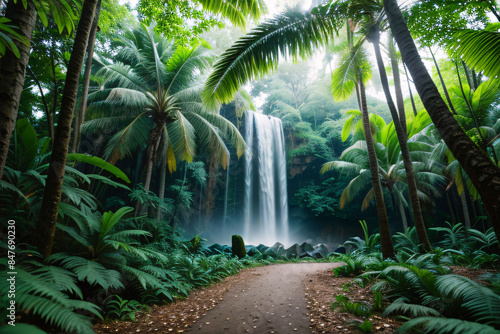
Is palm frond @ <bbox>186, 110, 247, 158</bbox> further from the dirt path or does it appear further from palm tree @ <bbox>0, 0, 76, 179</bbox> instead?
palm tree @ <bbox>0, 0, 76, 179</bbox>

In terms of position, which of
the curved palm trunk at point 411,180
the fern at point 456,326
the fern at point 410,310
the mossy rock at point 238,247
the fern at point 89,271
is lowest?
the mossy rock at point 238,247

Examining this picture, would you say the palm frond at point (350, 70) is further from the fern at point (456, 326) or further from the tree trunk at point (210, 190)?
the tree trunk at point (210, 190)

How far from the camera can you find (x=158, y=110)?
31.4 feet

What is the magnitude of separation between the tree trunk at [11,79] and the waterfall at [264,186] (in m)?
14.1

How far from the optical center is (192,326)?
2957 millimetres

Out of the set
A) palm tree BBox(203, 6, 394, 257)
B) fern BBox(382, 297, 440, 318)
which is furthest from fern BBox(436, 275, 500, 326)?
palm tree BBox(203, 6, 394, 257)

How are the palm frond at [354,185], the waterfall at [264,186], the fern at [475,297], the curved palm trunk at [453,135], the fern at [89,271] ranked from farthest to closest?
the waterfall at [264,186], the palm frond at [354,185], the fern at [89,271], the curved palm trunk at [453,135], the fern at [475,297]

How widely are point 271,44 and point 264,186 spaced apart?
13.5 m

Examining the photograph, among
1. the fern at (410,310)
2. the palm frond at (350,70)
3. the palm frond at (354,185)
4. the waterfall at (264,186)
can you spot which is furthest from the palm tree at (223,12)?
the waterfall at (264,186)

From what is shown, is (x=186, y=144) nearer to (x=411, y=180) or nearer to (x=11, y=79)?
(x=11, y=79)

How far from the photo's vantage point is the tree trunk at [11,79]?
237cm

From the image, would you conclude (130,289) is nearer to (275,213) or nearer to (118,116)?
(118,116)

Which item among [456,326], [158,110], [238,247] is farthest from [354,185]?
[456,326]

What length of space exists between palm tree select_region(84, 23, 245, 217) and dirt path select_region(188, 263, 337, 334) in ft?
20.6
